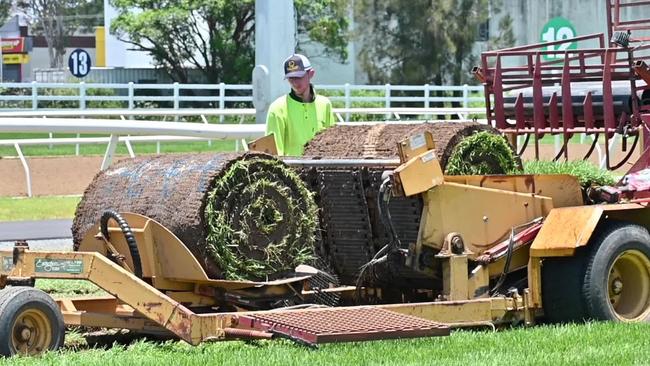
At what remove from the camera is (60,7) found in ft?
316

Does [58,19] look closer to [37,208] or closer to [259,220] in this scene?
[37,208]

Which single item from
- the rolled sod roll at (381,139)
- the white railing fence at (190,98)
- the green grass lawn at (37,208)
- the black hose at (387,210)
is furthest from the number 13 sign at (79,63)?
the black hose at (387,210)

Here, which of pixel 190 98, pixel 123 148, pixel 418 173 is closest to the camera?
pixel 418 173

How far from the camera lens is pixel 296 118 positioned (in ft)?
35.6

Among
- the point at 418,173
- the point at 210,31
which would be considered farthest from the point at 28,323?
the point at 210,31

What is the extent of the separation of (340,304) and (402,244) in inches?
28.3

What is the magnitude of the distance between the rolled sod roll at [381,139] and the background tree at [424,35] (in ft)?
167

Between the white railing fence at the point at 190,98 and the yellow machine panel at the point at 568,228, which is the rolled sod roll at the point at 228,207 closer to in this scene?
the yellow machine panel at the point at 568,228

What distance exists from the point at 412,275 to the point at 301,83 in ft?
6.81

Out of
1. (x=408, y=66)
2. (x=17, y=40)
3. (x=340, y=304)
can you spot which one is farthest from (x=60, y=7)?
(x=340, y=304)

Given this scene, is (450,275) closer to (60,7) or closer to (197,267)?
(197,267)

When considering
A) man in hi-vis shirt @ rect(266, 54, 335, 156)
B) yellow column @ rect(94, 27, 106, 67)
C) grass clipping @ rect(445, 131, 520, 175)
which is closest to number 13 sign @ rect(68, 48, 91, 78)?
man in hi-vis shirt @ rect(266, 54, 335, 156)

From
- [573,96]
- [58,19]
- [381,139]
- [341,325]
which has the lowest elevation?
[341,325]

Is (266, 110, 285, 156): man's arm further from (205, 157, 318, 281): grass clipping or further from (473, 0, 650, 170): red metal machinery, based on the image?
(473, 0, 650, 170): red metal machinery
